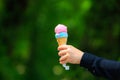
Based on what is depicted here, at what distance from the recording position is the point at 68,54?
3.98ft

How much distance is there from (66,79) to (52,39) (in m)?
0.21

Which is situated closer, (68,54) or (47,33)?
(68,54)

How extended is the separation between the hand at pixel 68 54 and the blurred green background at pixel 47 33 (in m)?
1.29

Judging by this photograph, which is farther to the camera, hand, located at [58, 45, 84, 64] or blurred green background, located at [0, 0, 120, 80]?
blurred green background, located at [0, 0, 120, 80]

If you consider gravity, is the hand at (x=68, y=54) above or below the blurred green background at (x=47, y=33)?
above

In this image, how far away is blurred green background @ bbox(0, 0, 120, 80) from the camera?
254cm

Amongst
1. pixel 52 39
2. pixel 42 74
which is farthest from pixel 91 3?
pixel 42 74

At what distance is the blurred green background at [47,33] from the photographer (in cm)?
254

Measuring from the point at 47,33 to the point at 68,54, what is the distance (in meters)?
1.36

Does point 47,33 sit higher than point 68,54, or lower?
lower

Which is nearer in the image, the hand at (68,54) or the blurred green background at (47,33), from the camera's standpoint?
the hand at (68,54)

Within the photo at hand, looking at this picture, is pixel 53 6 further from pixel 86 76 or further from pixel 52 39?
pixel 86 76

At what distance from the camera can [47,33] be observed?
2.56 meters

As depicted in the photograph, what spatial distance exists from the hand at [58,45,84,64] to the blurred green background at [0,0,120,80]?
4.22 feet
